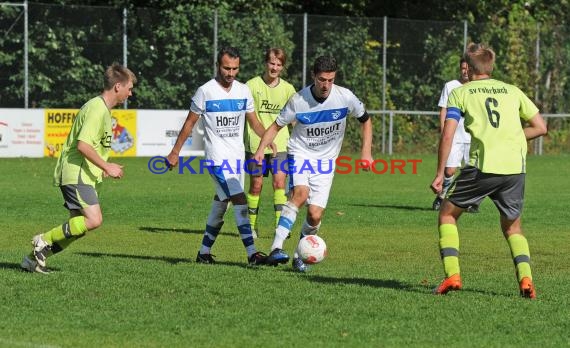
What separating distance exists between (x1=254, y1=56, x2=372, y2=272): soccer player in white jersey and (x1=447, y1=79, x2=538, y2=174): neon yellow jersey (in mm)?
1761

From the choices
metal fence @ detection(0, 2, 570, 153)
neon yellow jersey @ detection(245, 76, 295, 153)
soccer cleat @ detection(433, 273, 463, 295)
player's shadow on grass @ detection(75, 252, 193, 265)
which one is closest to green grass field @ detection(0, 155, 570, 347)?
player's shadow on grass @ detection(75, 252, 193, 265)

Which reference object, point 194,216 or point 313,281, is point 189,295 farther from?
point 194,216

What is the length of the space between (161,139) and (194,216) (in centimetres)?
1351

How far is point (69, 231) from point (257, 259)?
5.95ft

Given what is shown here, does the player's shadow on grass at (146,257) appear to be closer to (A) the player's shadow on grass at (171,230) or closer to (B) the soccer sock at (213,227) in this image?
(B) the soccer sock at (213,227)

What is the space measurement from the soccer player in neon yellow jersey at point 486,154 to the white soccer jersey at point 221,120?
8.68 ft

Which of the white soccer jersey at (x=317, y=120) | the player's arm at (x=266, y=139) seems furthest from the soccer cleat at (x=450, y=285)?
the player's arm at (x=266, y=139)

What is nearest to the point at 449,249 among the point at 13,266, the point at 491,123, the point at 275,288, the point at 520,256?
the point at 520,256

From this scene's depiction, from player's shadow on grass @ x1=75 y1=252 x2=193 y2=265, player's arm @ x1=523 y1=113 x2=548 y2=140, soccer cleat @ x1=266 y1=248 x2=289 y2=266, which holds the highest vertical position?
player's arm @ x1=523 y1=113 x2=548 y2=140

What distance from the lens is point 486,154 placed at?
9328mm

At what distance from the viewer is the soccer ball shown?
1071 cm

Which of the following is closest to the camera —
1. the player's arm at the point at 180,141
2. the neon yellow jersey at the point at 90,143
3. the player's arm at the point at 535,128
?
the player's arm at the point at 535,128

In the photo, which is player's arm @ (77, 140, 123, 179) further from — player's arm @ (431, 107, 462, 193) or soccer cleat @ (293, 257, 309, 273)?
player's arm @ (431, 107, 462, 193)

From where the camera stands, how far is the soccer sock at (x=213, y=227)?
11.6 metres
